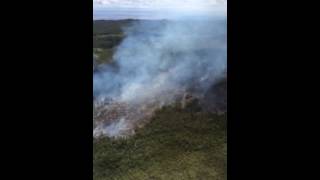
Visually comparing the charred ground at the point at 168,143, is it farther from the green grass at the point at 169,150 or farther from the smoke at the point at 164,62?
the smoke at the point at 164,62

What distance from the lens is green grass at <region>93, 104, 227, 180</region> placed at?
2.94 m

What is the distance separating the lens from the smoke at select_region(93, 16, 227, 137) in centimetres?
332

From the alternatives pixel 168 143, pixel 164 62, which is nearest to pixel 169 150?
pixel 168 143

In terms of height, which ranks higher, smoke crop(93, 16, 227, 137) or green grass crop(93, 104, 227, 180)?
smoke crop(93, 16, 227, 137)

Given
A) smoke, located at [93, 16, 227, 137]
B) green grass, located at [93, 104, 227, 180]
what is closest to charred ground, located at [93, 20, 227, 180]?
green grass, located at [93, 104, 227, 180]

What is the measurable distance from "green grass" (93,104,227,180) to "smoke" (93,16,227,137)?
0.69 feet

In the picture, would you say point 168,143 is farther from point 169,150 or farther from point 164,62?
point 164,62

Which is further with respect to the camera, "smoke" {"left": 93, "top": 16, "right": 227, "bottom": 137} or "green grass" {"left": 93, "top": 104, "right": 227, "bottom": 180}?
"smoke" {"left": 93, "top": 16, "right": 227, "bottom": 137}

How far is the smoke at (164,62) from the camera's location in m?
3.32

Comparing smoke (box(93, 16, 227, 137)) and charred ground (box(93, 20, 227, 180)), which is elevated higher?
smoke (box(93, 16, 227, 137))

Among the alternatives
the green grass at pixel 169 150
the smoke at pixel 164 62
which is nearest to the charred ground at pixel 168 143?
the green grass at pixel 169 150

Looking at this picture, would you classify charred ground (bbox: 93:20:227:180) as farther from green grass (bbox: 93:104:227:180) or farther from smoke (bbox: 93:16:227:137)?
smoke (bbox: 93:16:227:137)

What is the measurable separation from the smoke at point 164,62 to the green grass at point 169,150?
0.21 meters
